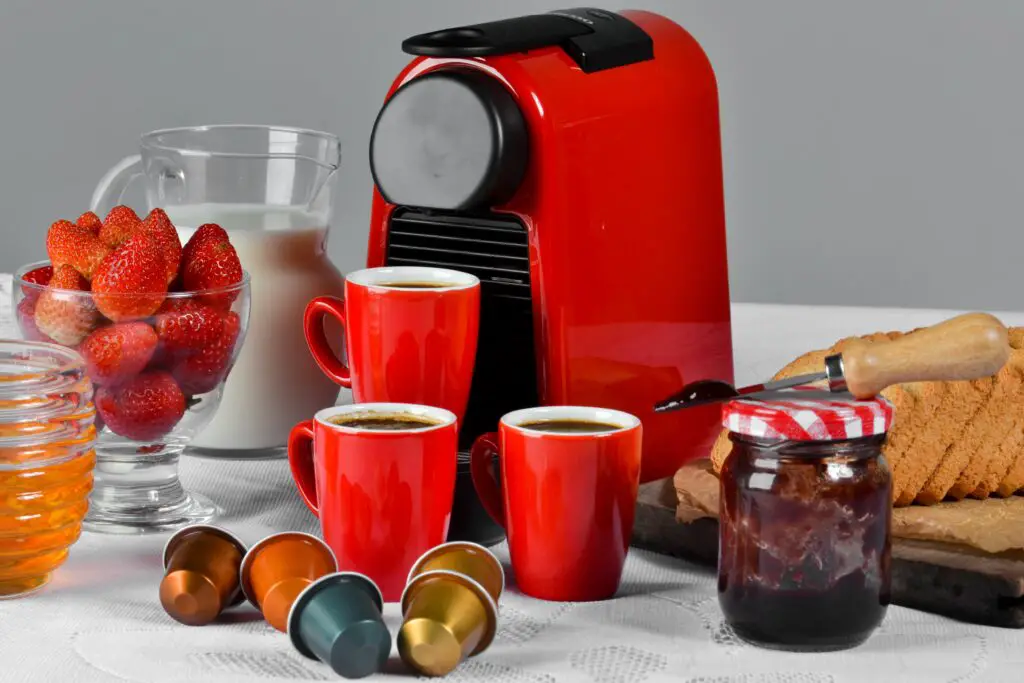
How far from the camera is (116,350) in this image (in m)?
0.89

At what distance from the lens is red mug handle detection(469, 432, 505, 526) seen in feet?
2.83

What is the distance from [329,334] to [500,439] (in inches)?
12.2

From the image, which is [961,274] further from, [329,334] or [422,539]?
[422,539]

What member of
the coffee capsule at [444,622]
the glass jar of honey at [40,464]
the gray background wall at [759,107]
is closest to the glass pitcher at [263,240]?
the glass jar of honey at [40,464]

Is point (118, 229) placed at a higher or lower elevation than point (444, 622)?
higher

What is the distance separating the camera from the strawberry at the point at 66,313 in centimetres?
90

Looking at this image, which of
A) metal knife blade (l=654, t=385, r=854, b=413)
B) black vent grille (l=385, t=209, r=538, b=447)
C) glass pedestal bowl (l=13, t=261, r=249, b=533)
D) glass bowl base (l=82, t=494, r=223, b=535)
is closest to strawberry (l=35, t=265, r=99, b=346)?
glass pedestal bowl (l=13, t=261, r=249, b=533)

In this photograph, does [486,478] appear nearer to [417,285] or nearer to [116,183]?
[417,285]

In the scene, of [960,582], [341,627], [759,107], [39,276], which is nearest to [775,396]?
[960,582]

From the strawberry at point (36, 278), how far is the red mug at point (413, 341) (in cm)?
19

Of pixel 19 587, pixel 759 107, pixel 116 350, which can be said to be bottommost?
pixel 19 587

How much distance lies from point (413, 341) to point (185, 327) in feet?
0.45

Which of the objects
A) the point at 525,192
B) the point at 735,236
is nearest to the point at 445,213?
the point at 525,192

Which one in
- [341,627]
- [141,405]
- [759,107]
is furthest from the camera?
[759,107]
